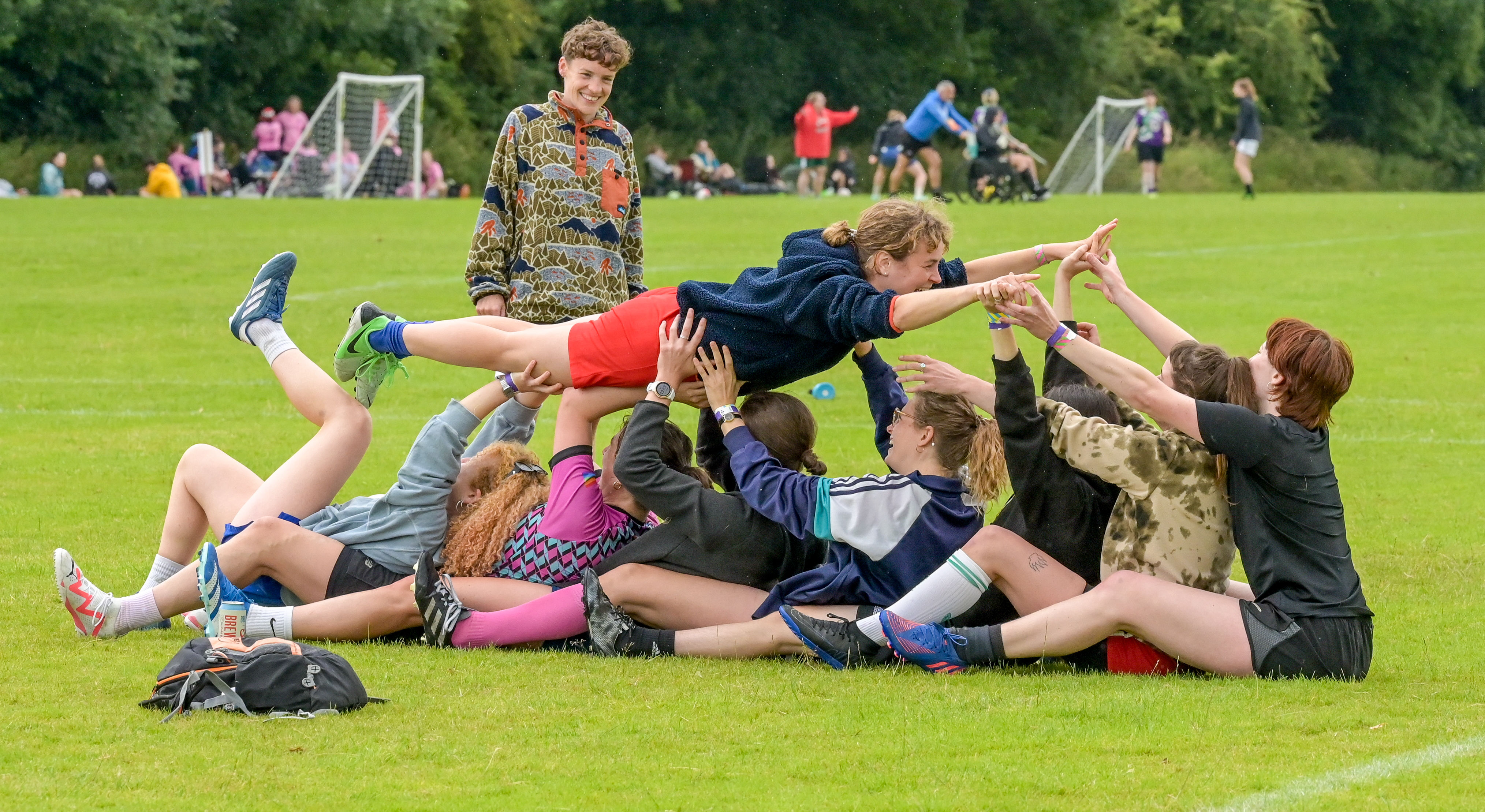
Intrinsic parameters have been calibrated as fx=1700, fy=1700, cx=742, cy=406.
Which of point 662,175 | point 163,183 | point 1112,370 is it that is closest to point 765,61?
point 662,175

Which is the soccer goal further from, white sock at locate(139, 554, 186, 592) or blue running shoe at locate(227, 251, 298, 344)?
white sock at locate(139, 554, 186, 592)

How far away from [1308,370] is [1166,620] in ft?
2.87

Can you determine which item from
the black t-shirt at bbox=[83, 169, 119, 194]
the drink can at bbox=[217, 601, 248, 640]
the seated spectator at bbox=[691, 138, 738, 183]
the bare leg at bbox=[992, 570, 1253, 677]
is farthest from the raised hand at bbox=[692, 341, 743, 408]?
the seated spectator at bbox=[691, 138, 738, 183]

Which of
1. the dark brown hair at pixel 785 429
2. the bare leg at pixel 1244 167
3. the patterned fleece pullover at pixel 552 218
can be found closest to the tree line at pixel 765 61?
the bare leg at pixel 1244 167

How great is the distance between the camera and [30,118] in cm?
3659

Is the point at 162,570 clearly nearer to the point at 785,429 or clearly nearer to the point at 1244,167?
the point at 785,429

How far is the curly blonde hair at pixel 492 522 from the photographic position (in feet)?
19.7

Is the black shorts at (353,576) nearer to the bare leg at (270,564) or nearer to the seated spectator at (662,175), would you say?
the bare leg at (270,564)

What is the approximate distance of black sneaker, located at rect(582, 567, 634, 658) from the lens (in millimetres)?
5645

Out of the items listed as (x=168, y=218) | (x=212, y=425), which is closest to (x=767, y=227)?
(x=168, y=218)

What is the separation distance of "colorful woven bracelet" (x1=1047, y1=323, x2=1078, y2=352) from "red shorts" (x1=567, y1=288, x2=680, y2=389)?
144cm

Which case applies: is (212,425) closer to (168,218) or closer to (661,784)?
(661,784)

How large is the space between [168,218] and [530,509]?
62.7 ft

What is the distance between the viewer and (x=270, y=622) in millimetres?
5656
